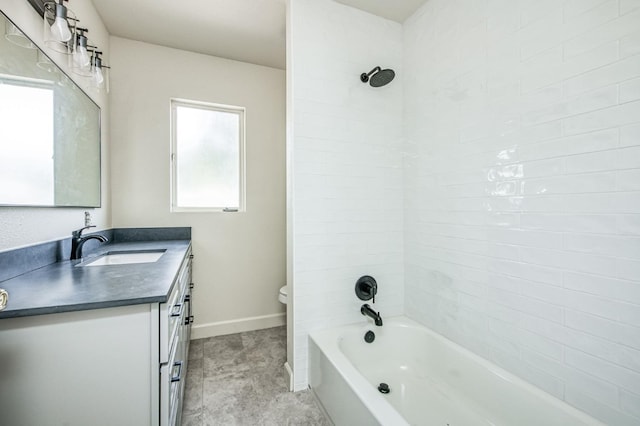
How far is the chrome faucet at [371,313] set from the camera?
1.81 metres

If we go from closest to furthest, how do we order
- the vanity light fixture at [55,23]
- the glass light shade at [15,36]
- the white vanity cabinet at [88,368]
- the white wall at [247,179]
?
the white vanity cabinet at [88,368] < the glass light shade at [15,36] < the vanity light fixture at [55,23] < the white wall at [247,179]

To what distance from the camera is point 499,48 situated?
1417 millimetres

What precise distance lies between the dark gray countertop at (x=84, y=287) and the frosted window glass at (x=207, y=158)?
1.30 meters

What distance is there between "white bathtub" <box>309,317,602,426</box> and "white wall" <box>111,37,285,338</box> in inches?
47.5

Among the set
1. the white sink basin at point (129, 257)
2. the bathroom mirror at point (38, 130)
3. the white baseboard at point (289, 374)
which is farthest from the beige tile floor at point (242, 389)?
the bathroom mirror at point (38, 130)

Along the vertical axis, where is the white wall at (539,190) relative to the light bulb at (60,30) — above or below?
below

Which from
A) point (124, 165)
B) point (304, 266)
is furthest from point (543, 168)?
point (124, 165)

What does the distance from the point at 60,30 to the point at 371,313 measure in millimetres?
2333

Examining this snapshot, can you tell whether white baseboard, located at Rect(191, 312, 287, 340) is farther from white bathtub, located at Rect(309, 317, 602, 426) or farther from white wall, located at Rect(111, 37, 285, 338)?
white bathtub, located at Rect(309, 317, 602, 426)

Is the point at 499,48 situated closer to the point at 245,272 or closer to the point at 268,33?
the point at 268,33

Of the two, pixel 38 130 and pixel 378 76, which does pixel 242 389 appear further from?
pixel 378 76

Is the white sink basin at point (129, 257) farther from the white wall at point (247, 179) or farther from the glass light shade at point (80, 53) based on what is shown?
the glass light shade at point (80, 53)

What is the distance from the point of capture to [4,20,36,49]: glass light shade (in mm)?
1134

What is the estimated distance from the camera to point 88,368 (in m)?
0.91
